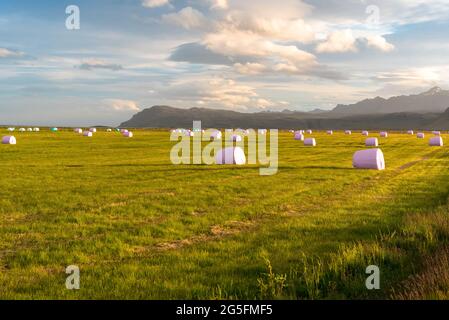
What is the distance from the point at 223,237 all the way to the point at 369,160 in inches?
855

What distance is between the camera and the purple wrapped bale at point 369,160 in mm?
32188

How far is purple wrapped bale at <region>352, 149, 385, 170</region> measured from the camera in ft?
106

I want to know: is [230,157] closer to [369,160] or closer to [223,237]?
[369,160]

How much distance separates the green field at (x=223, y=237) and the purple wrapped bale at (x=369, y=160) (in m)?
5.69

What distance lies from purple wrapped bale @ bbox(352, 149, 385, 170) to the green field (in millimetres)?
5690

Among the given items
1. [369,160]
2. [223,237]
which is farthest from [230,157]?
[223,237]

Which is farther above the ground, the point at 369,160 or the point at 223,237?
the point at 369,160

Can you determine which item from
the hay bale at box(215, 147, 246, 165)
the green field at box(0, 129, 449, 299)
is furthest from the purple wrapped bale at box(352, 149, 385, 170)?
the hay bale at box(215, 147, 246, 165)

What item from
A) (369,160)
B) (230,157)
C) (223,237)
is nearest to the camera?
(223,237)

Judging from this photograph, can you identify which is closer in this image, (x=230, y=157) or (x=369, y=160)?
(x=369, y=160)

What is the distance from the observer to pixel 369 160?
32.4 m

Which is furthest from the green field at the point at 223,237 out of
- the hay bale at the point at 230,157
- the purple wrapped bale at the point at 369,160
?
the hay bale at the point at 230,157

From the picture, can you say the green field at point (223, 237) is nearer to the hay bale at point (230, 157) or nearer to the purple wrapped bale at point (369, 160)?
the purple wrapped bale at point (369, 160)
